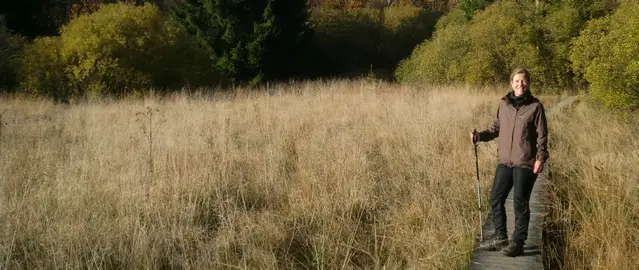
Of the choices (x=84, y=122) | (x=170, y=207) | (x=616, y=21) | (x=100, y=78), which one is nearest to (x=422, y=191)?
(x=170, y=207)

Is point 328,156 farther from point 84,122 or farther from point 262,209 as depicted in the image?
point 84,122

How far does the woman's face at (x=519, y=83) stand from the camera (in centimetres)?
327

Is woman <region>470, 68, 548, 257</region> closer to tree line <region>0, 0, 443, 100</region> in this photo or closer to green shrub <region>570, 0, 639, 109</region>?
green shrub <region>570, 0, 639, 109</region>

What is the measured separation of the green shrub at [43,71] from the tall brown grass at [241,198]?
793 centimetres

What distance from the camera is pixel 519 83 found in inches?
129

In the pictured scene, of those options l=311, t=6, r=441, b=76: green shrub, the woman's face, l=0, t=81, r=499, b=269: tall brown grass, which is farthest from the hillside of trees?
l=311, t=6, r=441, b=76: green shrub

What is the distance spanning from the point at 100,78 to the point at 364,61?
21.3 meters

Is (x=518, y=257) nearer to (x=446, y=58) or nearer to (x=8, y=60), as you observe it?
(x=446, y=58)

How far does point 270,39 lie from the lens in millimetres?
23891

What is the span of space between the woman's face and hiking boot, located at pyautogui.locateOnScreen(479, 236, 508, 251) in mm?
1022

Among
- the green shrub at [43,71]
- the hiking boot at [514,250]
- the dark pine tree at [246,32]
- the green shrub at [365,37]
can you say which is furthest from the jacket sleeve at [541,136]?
the green shrub at [365,37]

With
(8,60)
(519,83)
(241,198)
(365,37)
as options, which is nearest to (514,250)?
(519,83)

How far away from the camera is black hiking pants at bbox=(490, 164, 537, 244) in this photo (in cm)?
328

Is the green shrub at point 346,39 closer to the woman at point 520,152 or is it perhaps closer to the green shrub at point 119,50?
the green shrub at point 119,50
